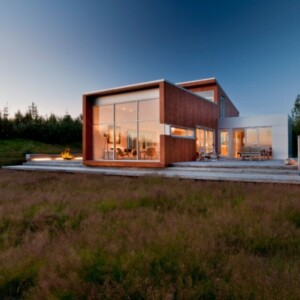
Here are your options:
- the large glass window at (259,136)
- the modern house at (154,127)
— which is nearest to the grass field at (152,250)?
the modern house at (154,127)

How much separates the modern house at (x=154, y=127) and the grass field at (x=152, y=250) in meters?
6.60

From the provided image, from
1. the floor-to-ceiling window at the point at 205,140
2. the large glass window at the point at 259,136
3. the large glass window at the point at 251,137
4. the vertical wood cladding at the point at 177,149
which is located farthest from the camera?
the large glass window at the point at 251,137

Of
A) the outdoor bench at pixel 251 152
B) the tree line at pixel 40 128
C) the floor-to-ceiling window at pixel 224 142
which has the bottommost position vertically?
the outdoor bench at pixel 251 152

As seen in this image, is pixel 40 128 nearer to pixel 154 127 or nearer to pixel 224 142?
pixel 154 127

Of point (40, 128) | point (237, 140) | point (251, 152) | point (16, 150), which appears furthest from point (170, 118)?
point (40, 128)

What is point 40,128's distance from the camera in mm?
25609

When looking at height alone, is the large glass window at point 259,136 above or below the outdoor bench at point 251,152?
above

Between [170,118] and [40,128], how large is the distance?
61.5ft

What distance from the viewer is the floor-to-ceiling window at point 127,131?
12398 millimetres

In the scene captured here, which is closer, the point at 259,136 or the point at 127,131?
the point at 127,131

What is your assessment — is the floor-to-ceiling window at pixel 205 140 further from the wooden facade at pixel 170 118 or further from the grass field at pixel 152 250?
the grass field at pixel 152 250

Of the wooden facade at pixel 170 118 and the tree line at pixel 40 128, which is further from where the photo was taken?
the tree line at pixel 40 128

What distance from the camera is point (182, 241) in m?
3.15

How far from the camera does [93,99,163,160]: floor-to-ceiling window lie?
12.4m
